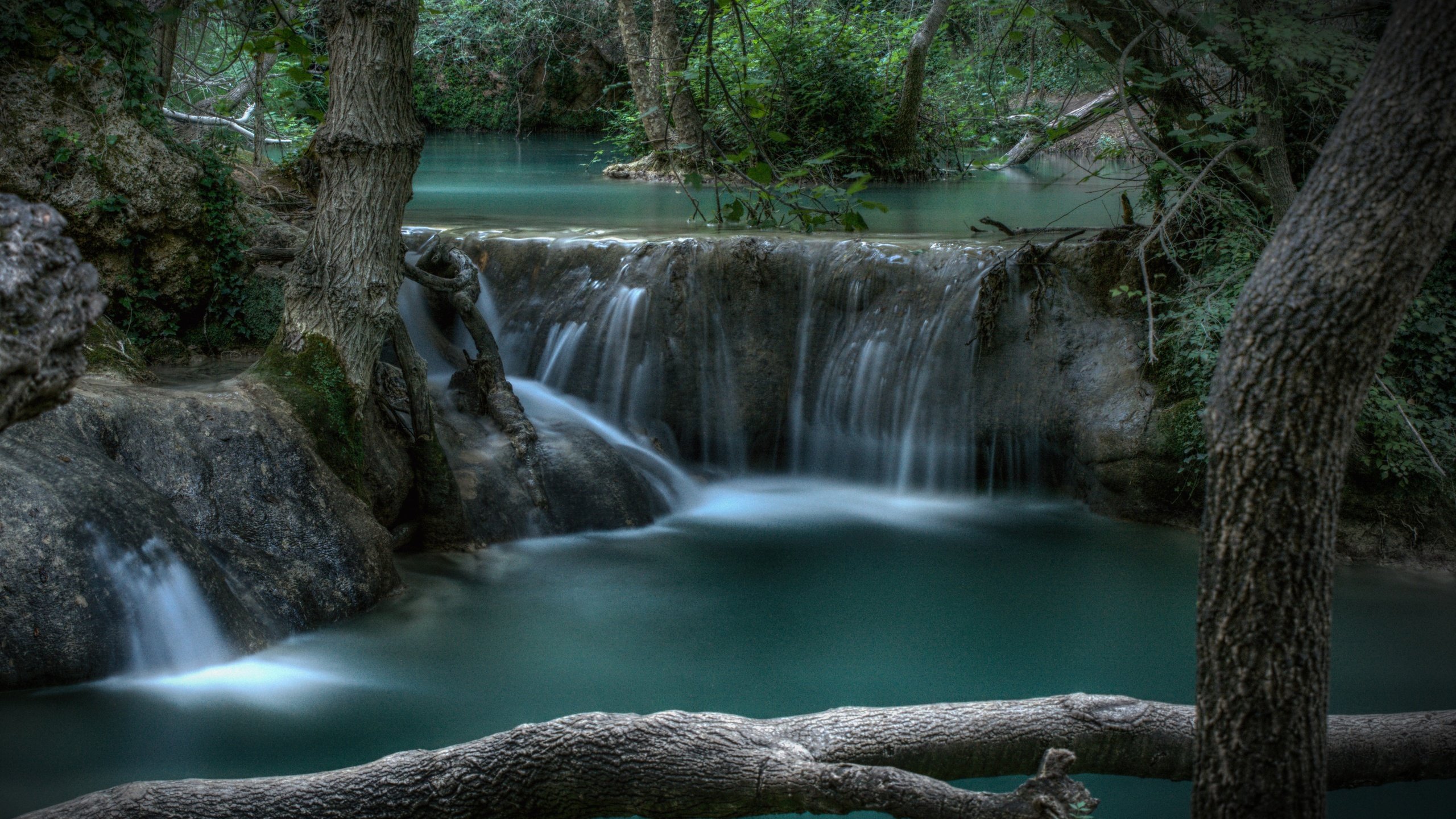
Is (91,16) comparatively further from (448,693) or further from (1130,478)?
(1130,478)

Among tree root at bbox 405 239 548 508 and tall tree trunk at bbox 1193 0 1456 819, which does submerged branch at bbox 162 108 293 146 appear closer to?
tree root at bbox 405 239 548 508

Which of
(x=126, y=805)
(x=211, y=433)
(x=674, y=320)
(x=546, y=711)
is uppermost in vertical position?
(x=674, y=320)

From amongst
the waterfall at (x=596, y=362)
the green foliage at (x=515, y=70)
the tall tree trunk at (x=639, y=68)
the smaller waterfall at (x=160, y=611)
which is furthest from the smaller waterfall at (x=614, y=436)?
the green foliage at (x=515, y=70)

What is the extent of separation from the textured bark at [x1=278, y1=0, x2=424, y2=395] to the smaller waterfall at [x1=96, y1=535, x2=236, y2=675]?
5.61 feet

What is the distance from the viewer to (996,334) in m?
8.23

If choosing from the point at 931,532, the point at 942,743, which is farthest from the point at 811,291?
the point at 942,743

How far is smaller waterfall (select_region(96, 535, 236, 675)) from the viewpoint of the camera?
15.4 feet

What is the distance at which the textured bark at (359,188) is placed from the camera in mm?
5902

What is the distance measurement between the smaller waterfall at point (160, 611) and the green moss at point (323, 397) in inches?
50.9

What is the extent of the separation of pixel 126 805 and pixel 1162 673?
4655 mm

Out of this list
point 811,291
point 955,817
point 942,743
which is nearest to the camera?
point 955,817

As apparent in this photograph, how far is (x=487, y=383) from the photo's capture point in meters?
7.87

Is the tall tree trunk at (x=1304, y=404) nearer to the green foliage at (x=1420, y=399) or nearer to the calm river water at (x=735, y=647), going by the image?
the calm river water at (x=735, y=647)

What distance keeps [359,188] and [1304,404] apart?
5167 millimetres
